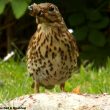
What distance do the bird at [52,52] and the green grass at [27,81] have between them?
446 millimetres

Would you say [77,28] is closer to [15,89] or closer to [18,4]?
[18,4]

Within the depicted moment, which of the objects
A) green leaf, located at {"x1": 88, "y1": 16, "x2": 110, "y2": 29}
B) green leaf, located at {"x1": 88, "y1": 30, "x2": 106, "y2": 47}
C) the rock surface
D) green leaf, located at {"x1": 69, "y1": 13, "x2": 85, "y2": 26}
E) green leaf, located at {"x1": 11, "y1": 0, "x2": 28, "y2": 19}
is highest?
green leaf, located at {"x1": 11, "y1": 0, "x2": 28, "y2": 19}

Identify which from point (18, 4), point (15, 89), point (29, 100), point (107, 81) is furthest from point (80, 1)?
point (29, 100)

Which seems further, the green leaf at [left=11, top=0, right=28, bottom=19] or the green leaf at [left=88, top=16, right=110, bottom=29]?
the green leaf at [left=88, top=16, right=110, bottom=29]

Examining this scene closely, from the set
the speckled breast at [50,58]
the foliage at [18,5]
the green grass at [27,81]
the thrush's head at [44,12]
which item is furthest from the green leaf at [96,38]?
the thrush's head at [44,12]

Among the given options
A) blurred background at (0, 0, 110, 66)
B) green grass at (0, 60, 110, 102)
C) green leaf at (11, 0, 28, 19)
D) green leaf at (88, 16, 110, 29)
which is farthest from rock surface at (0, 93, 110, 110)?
green leaf at (88, 16, 110, 29)

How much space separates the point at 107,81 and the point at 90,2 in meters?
3.07

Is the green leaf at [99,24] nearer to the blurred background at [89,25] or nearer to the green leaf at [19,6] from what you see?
the blurred background at [89,25]

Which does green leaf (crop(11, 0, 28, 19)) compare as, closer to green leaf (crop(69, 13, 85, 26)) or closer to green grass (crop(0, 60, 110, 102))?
green grass (crop(0, 60, 110, 102))

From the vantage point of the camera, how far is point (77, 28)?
1060 cm

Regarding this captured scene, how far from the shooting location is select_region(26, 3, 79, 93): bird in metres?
6.56

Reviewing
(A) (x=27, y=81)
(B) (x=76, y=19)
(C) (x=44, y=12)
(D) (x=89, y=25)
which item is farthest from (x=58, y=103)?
(B) (x=76, y=19)

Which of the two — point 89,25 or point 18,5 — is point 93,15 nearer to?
point 89,25

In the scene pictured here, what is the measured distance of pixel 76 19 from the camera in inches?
419
